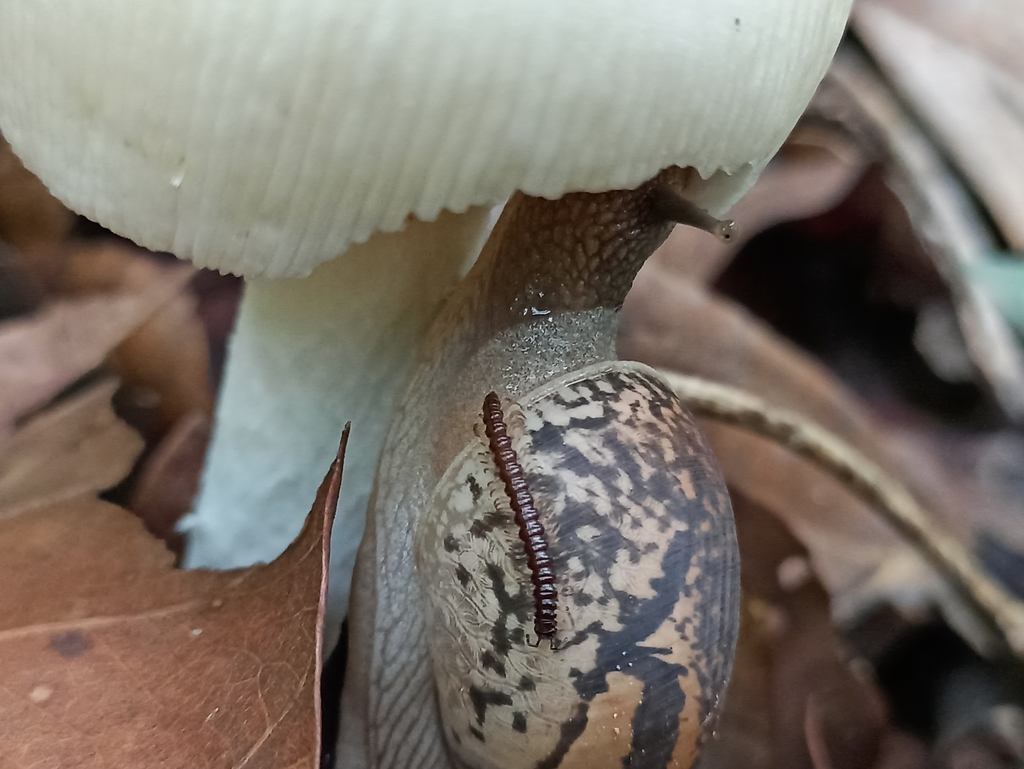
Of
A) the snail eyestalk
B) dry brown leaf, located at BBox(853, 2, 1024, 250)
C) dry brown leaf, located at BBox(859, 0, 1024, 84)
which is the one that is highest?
dry brown leaf, located at BBox(859, 0, 1024, 84)

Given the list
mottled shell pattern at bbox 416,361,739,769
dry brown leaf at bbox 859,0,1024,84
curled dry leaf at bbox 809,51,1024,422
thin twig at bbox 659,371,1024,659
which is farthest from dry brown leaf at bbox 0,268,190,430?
dry brown leaf at bbox 859,0,1024,84

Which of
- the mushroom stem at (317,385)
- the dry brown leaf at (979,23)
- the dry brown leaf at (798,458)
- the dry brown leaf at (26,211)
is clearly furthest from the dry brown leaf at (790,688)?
the dry brown leaf at (26,211)

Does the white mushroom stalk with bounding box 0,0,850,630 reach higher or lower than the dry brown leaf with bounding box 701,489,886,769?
higher

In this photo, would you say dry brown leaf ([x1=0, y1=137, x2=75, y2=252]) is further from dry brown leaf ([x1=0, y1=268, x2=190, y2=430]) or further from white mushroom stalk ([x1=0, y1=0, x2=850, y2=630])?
white mushroom stalk ([x1=0, y1=0, x2=850, y2=630])

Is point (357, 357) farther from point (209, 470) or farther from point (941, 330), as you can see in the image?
point (941, 330)

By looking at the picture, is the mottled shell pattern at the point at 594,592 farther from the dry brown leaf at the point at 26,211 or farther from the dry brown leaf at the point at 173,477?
the dry brown leaf at the point at 26,211

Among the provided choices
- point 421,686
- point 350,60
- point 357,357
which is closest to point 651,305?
point 357,357
